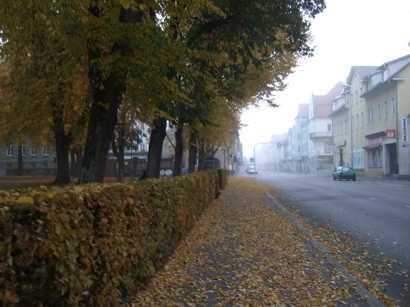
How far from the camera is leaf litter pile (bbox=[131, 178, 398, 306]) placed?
19.9 feet

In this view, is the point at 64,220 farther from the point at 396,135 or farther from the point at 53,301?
the point at 396,135

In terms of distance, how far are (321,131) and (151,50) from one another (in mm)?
94808

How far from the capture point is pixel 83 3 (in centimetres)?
909

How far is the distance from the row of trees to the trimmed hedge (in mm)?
3934

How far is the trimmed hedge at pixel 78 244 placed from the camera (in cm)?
319

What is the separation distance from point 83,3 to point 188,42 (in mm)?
5111

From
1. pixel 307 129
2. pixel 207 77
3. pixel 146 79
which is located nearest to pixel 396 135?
pixel 207 77

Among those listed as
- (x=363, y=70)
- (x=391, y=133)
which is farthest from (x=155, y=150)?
(x=363, y=70)

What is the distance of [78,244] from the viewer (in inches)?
159

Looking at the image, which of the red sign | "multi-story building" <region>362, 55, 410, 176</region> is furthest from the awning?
the red sign

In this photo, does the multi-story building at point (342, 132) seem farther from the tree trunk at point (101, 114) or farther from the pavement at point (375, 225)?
the tree trunk at point (101, 114)

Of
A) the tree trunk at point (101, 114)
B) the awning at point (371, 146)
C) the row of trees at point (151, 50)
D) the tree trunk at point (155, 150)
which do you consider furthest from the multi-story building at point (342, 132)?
the tree trunk at point (101, 114)

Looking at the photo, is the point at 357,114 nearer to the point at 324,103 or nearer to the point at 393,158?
the point at 393,158

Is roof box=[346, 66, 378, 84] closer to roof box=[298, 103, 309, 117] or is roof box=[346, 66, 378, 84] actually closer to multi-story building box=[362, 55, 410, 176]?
multi-story building box=[362, 55, 410, 176]
